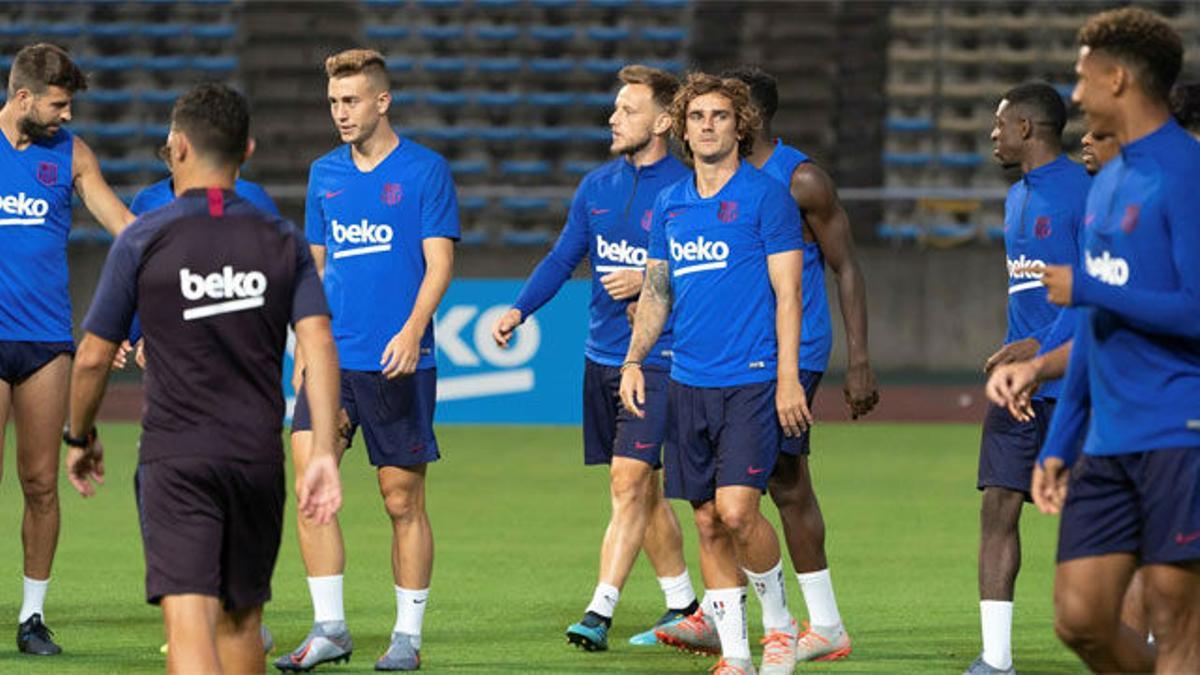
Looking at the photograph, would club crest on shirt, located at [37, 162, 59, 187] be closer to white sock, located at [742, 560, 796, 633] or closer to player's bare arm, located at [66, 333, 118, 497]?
player's bare arm, located at [66, 333, 118, 497]

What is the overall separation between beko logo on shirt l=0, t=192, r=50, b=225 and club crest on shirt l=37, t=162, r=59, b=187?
7 cm

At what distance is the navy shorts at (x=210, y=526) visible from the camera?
5527 mm

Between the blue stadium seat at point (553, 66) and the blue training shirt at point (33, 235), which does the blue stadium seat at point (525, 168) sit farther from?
the blue training shirt at point (33, 235)

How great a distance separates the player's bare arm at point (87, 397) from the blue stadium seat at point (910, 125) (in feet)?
64.9

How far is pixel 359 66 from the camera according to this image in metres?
8.15

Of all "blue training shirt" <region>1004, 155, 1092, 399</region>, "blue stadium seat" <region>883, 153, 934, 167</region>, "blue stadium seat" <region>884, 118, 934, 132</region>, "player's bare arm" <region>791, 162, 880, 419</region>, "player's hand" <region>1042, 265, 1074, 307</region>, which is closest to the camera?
"player's hand" <region>1042, 265, 1074, 307</region>

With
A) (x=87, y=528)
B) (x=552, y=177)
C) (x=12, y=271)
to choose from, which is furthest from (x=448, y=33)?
(x=12, y=271)

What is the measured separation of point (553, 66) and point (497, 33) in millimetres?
797

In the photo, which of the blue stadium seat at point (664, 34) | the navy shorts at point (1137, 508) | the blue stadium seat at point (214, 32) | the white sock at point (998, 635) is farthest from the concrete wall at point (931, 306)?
the navy shorts at point (1137, 508)

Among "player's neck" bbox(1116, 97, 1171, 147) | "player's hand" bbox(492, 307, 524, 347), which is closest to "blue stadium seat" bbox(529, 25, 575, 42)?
"player's hand" bbox(492, 307, 524, 347)

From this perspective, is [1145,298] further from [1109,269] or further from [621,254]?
[621,254]

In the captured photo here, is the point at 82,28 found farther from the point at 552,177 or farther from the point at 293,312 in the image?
the point at 293,312

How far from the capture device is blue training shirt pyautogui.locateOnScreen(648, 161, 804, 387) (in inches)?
291

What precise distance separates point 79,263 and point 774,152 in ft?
48.7
